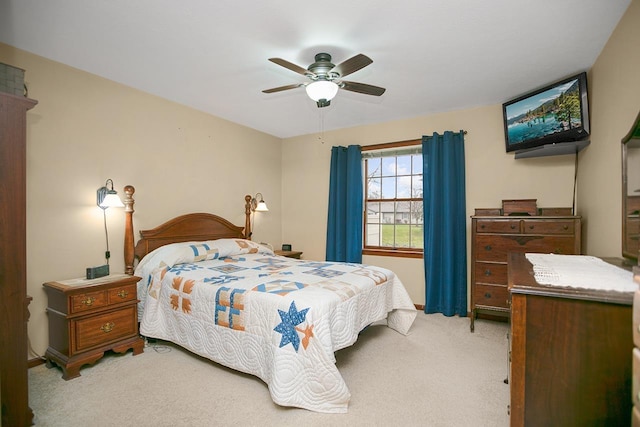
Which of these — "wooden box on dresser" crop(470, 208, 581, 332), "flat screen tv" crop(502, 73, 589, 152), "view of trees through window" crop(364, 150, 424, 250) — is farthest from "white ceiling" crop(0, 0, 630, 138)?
"wooden box on dresser" crop(470, 208, 581, 332)

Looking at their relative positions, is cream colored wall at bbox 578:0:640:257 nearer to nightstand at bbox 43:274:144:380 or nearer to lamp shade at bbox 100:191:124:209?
nightstand at bbox 43:274:144:380

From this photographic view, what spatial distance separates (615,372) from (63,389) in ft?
10.5

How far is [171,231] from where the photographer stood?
11.9ft

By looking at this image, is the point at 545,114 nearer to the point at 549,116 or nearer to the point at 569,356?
the point at 549,116

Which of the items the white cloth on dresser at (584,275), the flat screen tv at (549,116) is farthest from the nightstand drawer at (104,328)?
the flat screen tv at (549,116)

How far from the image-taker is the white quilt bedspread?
199 centimetres

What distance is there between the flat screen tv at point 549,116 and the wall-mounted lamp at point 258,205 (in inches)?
130

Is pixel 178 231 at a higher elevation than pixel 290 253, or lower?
higher

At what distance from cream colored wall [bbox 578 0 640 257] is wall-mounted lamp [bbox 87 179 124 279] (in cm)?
412

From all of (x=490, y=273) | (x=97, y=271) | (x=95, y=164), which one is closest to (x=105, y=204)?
(x=95, y=164)

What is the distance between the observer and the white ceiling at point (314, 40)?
2016 millimetres

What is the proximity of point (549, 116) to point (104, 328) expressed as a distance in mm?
4608

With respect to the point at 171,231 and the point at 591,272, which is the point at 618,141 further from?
the point at 171,231

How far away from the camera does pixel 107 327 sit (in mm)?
2623
